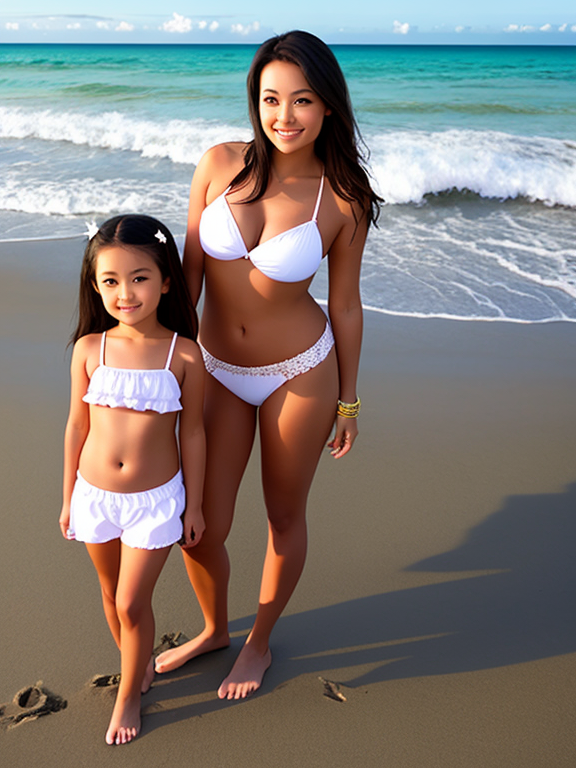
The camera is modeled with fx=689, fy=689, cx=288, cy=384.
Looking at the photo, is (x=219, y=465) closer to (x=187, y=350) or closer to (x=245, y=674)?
(x=187, y=350)

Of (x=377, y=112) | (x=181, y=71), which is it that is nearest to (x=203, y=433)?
(x=377, y=112)

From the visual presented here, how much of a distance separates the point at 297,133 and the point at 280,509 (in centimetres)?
120

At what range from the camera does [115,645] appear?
8.30ft

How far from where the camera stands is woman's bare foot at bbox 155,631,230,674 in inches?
97.0

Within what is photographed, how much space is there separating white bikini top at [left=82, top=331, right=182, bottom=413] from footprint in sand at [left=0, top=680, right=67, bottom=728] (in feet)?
3.56

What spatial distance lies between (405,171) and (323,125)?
751 centimetres

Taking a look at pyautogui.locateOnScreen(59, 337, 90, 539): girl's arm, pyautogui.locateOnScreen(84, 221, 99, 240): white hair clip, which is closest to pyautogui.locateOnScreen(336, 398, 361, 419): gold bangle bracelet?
pyautogui.locateOnScreen(59, 337, 90, 539): girl's arm

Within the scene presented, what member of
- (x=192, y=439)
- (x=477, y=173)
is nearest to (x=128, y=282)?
(x=192, y=439)

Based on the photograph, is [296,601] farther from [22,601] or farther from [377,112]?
[377,112]

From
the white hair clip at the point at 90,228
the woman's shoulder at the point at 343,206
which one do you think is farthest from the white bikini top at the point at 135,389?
the white hair clip at the point at 90,228

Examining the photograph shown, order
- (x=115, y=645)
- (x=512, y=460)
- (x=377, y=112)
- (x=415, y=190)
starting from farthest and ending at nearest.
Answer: (x=377, y=112) < (x=415, y=190) < (x=512, y=460) < (x=115, y=645)

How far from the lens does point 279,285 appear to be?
2.11 meters

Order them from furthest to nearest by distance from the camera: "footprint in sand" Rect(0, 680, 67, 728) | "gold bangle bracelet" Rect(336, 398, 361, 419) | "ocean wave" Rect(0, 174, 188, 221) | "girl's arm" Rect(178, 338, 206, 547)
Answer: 1. "ocean wave" Rect(0, 174, 188, 221)
2. "gold bangle bracelet" Rect(336, 398, 361, 419)
3. "footprint in sand" Rect(0, 680, 67, 728)
4. "girl's arm" Rect(178, 338, 206, 547)

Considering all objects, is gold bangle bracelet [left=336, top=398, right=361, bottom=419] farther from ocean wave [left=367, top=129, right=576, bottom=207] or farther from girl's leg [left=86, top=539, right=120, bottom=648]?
ocean wave [left=367, top=129, right=576, bottom=207]
